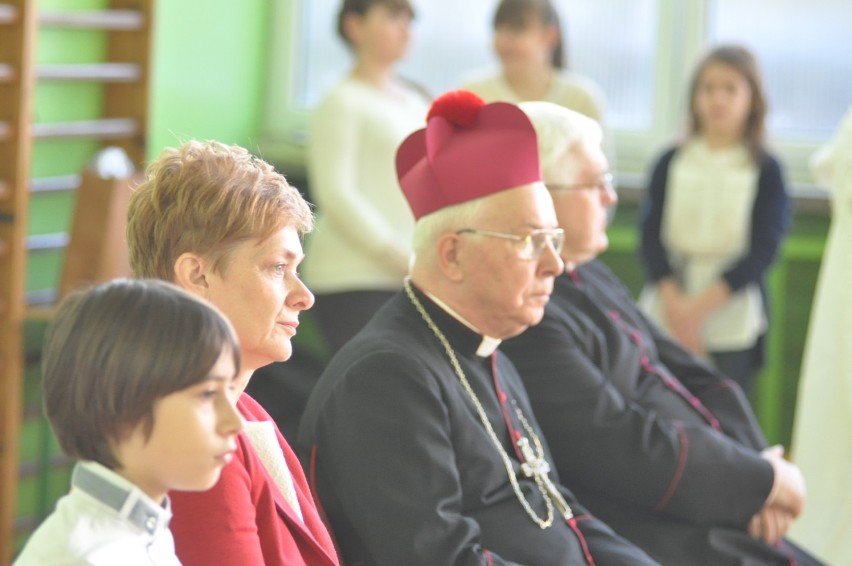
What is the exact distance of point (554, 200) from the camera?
2768mm

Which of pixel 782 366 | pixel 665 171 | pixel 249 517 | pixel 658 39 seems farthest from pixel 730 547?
pixel 658 39

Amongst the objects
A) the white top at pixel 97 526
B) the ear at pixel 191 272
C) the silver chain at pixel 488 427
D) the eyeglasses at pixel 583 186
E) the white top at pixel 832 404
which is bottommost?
the white top at pixel 832 404

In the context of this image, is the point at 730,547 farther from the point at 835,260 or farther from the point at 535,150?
the point at 835,260

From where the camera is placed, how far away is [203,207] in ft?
5.35

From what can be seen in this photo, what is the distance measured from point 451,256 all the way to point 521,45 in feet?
7.49

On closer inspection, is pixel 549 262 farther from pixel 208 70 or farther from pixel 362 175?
pixel 208 70

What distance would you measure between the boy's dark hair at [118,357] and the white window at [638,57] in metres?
4.19

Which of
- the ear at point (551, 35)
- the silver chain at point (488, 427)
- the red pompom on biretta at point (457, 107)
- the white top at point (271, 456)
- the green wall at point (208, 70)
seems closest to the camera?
the white top at point (271, 456)

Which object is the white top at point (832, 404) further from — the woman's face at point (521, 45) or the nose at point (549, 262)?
the nose at point (549, 262)

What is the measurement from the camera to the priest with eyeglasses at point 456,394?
1995mm

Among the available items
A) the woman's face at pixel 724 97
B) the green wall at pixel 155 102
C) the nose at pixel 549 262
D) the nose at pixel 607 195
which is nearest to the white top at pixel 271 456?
the nose at pixel 549 262

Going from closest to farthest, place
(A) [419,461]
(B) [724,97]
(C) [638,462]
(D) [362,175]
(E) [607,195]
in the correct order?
(A) [419,461] → (C) [638,462] → (E) [607,195] → (D) [362,175] → (B) [724,97]

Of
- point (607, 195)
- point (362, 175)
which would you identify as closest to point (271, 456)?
point (607, 195)

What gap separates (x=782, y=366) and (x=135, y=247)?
13.1 ft
